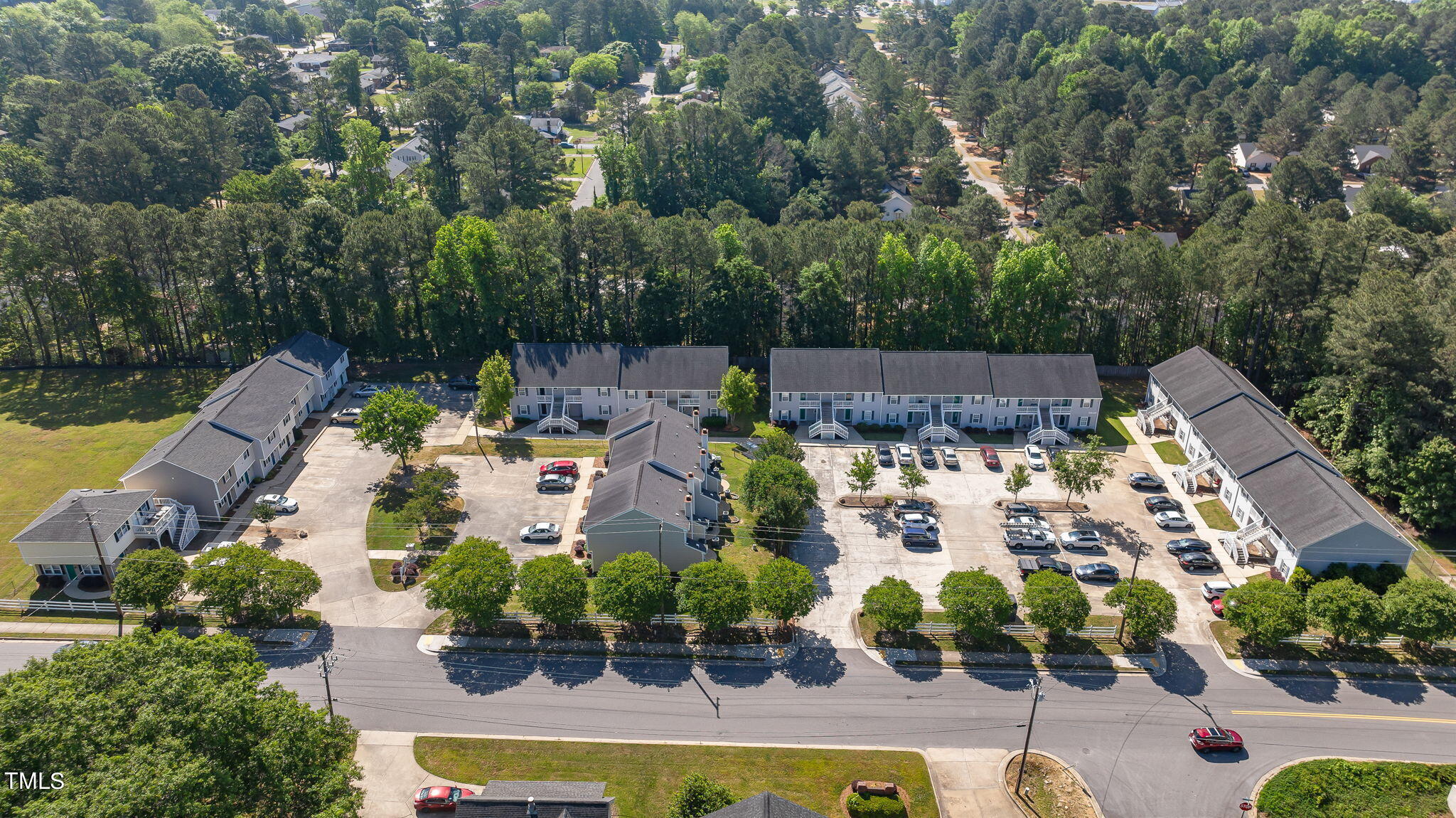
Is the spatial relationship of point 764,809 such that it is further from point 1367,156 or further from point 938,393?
point 1367,156

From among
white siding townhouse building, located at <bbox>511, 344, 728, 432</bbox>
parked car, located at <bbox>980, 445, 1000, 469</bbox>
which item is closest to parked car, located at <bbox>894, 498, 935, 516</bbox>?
parked car, located at <bbox>980, 445, 1000, 469</bbox>

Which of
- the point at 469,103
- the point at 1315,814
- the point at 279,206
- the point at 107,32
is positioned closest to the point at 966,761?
the point at 1315,814

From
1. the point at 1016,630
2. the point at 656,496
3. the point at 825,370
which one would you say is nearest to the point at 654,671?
the point at 656,496

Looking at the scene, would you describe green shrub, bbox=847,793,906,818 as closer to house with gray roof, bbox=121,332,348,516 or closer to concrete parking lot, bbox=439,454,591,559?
concrete parking lot, bbox=439,454,591,559

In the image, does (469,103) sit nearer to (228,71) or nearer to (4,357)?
(228,71)

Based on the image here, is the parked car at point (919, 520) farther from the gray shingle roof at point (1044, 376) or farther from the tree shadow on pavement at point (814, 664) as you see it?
the gray shingle roof at point (1044, 376)
